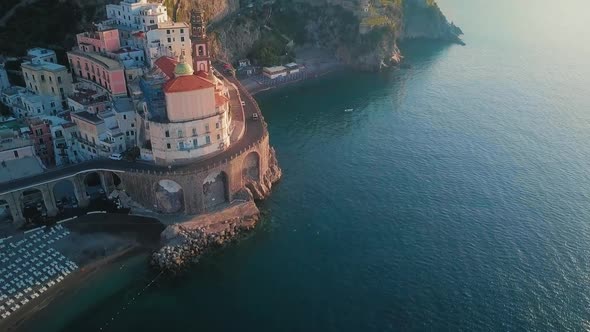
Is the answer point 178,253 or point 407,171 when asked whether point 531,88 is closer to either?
point 407,171

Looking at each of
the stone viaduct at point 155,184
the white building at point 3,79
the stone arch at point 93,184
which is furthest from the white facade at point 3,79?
the stone arch at point 93,184

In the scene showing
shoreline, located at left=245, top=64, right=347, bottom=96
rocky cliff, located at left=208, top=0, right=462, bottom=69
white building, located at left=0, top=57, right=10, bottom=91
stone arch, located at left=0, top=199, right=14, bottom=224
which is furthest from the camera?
rocky cliff, located at left=208, top=0, right=462, bottom=69

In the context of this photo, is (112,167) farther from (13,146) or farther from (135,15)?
(135,15)

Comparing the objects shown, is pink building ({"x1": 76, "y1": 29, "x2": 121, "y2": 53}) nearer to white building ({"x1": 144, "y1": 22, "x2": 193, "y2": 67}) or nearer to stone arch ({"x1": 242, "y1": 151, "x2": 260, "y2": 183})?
white building ({"x1": 144, "y1": 22, "x2": 193, "y2": 67})

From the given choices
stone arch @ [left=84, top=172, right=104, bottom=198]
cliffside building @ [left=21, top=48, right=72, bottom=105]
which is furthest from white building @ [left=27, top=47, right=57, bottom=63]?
stone arch @ [left=84, top=172, right=104, bottom=198]

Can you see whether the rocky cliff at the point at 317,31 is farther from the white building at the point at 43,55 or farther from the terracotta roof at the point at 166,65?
the terracotta roof at the point at 166,65

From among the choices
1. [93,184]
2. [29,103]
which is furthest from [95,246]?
[29,103]
